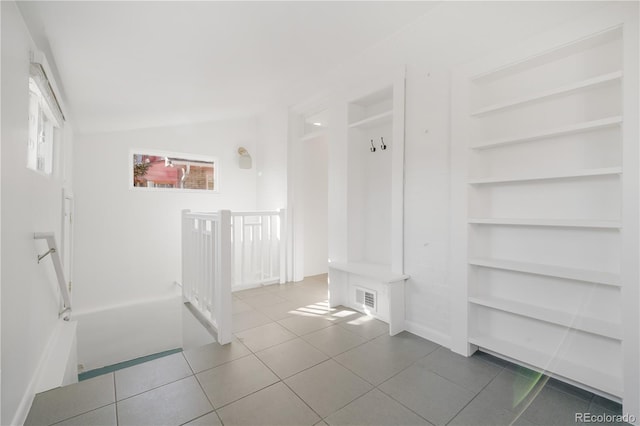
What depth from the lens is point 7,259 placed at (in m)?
1.25

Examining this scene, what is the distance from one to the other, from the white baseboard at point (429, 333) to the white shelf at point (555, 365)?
0.21 m

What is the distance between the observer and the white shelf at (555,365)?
58.5 inches

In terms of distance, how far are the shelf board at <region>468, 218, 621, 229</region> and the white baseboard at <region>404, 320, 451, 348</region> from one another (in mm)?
918

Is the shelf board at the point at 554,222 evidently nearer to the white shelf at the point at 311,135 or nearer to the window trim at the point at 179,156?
the white shelf at the point at 311,135

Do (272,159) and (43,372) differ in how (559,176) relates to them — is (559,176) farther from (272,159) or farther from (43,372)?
(272,159)

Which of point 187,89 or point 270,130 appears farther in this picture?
point 270,130

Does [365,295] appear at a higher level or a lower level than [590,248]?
lower

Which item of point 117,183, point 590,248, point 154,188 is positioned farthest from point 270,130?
point 590,248

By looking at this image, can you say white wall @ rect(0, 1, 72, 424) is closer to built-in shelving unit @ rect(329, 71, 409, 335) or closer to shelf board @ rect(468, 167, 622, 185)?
built-in shelving unit @ rect(329, 71, 409, 335)

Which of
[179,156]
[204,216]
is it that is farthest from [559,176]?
[179,156]

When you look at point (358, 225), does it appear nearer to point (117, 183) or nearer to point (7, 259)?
point (7, 259)

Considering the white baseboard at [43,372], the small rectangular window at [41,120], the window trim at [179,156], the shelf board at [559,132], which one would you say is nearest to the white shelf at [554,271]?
the shelf board at [559,132]

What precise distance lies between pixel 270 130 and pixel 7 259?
3551 mm

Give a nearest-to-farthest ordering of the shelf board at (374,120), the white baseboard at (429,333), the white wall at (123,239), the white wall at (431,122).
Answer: the white wall at (431,122), the white baseboard at (429,333), the shelf board at (374,120), the white wall at (123,239)
